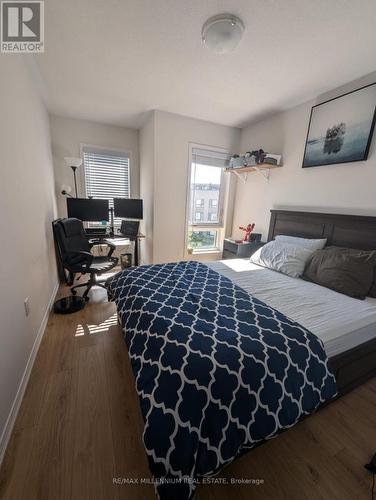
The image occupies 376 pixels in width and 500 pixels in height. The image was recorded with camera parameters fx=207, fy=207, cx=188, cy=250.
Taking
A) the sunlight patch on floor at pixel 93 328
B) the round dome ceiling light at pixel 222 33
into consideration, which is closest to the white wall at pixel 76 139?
the sunlight patch on floor at pixel 93 328

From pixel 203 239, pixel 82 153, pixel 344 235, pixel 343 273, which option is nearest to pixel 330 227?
pixel 344 235

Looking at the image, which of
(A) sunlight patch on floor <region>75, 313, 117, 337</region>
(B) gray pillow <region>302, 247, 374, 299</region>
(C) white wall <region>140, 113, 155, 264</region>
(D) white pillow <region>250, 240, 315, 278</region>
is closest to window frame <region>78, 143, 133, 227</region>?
(C) white wall <region>140, 113, 155, 264</region>

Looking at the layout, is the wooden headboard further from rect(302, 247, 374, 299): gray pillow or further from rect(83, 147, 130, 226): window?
rect(83, 147, 130, 226): window

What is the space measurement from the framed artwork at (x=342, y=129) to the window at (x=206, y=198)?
1444 millimetres

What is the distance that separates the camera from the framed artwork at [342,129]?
1.97 m

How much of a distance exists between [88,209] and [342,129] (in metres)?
3.41

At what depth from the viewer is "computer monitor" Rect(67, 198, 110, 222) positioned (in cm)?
315

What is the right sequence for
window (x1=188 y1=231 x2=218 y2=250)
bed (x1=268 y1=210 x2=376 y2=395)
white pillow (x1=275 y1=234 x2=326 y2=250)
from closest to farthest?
bed (x1=268 y1=210 x2=376 y2=395), white pillow (x1=275 y1=234 x2=326 y2=250), window (x1=188 y1=231 x2=218 y2=250)

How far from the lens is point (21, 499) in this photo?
92cm

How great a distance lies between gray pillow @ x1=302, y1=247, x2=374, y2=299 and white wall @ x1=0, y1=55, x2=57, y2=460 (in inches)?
94.0

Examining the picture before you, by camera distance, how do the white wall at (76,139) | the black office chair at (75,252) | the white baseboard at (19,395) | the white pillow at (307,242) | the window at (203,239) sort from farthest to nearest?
the window at (203,239) → the white wall at (76,139) → the black office chair at (75,252) → the white pillow at (307,242) → the white baseboard at (19,395)

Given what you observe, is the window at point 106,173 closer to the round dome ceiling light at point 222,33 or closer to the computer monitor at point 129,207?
the computer monitor at point 129,207

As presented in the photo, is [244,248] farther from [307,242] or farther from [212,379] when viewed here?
[212,379]

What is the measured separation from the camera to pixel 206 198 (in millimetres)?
3666
